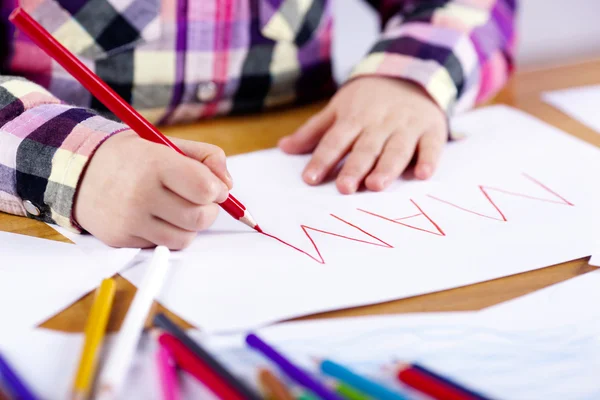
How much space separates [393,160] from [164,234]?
18 cm

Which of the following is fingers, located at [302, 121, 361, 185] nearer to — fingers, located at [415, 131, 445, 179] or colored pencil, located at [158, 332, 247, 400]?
fingers, located at [415, 131, 445, 179]

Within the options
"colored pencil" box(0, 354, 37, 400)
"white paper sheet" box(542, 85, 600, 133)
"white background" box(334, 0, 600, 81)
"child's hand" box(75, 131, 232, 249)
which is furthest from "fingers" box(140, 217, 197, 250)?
"white background" box(334, 0, 600, 81)

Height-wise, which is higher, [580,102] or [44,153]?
[580,102]

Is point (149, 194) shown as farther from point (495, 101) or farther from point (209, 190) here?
point (495, 101)

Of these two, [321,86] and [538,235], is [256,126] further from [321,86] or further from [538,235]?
[538,235]

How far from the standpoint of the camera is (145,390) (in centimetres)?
24

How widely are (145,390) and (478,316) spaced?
152 millimetres

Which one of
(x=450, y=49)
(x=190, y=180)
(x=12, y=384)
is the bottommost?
(x=12, y=384)

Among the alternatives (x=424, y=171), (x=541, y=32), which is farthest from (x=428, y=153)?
(x=541, y=32)

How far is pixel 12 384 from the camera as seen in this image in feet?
0.75

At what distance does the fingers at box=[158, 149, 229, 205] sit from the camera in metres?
0.32

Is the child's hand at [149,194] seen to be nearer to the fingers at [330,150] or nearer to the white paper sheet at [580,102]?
the fingers at [330,150]

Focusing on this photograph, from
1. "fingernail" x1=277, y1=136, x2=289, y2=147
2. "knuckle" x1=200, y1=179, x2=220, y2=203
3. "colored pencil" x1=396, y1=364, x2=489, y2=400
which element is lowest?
"knuckle" x1=200, y1=179, x2=220, y2=203

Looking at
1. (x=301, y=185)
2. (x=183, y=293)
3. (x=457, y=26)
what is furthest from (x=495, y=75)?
(x=183, y=293)
